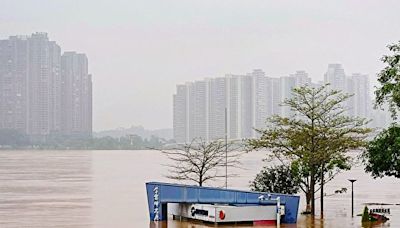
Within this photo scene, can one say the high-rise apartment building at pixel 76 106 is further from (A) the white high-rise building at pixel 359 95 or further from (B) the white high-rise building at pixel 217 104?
(A) the white high-rise building at pixel 359 95

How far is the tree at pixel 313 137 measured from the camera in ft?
82.4

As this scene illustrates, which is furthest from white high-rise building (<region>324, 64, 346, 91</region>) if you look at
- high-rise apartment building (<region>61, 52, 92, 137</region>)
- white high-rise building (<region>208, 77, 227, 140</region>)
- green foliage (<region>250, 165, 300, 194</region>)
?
high-rise apartment building (<region>61, 52, 92, 137</region>)

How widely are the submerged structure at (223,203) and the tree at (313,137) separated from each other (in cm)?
354

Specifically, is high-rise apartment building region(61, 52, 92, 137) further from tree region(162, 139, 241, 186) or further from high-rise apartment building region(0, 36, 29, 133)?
tree region(162, 139, 241, 186)

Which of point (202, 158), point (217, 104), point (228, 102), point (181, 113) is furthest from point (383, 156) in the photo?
point (181, 113)

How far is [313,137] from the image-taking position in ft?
82.8

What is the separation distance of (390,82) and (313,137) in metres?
7.97

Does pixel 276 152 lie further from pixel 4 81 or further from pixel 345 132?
pixel 4 81

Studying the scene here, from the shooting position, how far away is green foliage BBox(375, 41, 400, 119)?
55.7ft

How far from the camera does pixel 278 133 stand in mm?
25562

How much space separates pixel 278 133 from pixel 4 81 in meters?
175

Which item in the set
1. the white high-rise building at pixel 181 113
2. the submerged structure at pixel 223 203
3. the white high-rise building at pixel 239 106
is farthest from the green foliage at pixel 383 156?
the white high-rise building at pixel 181 113

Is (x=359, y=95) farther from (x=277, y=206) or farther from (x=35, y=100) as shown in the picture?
(x=35, y=100)

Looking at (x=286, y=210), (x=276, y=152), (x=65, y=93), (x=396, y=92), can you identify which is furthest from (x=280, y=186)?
(x=65, y=93)
